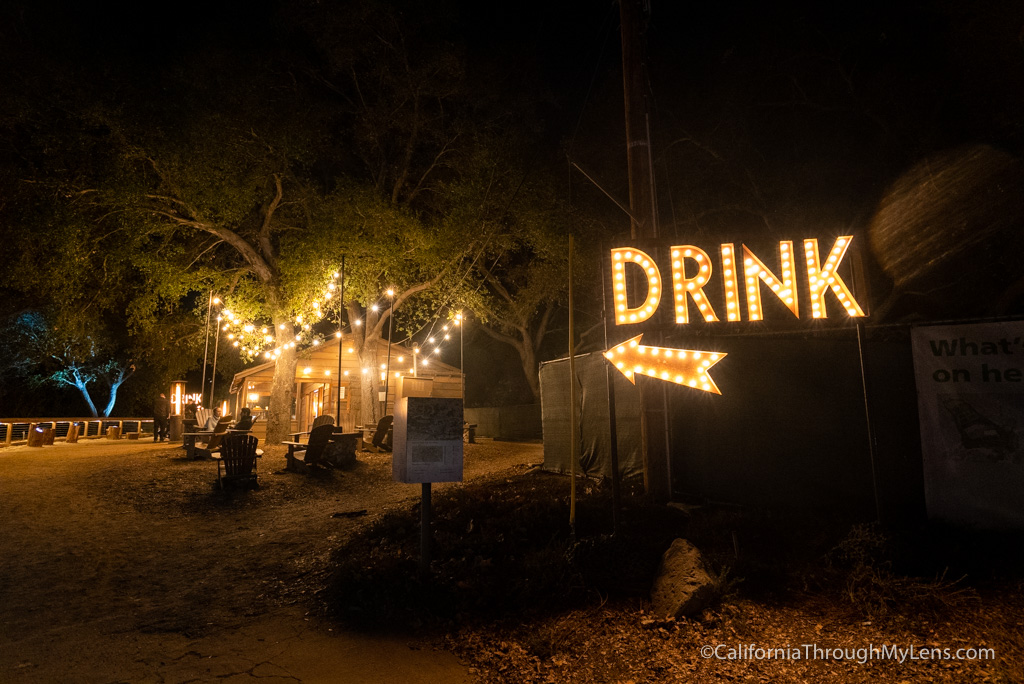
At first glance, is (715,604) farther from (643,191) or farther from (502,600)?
(643,191)

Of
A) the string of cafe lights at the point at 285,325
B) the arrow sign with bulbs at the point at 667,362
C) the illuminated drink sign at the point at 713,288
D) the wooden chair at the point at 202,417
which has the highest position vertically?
the string of cafe lights at the point at 285,325

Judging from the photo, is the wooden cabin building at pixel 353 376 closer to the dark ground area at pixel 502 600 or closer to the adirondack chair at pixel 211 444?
the adirondack chair at pixel 211 444

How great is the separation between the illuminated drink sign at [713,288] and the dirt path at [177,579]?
3971 mm

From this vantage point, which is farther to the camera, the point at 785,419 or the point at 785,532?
the point at 785,419

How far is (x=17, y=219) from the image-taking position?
13.7 meters

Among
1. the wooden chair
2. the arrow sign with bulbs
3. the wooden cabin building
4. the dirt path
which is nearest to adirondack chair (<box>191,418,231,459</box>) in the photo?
the dirt path

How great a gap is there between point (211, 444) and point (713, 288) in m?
13.1

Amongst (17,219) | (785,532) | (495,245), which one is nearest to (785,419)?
(785,532)

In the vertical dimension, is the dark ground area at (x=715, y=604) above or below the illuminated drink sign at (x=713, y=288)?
below

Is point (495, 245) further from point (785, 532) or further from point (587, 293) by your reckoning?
point (785, 532)

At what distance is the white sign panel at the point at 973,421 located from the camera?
17.7ft

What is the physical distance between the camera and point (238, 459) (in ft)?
34.8

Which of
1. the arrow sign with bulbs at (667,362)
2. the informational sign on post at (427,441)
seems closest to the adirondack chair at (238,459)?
the informational sign on post at (427,441)

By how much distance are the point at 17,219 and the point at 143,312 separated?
398cm
